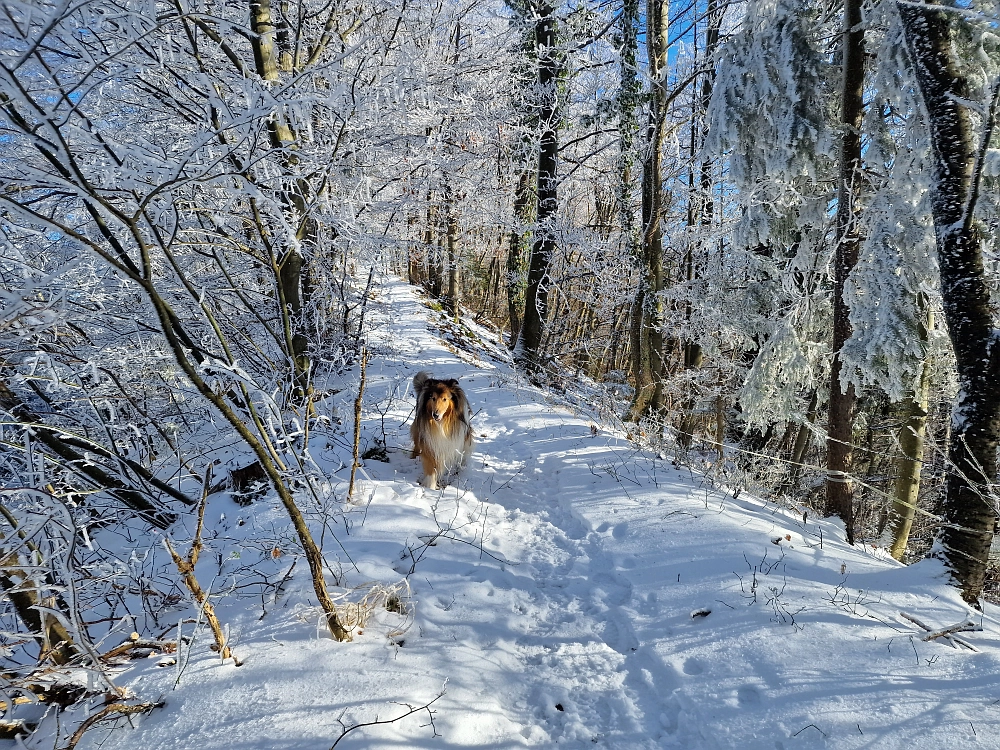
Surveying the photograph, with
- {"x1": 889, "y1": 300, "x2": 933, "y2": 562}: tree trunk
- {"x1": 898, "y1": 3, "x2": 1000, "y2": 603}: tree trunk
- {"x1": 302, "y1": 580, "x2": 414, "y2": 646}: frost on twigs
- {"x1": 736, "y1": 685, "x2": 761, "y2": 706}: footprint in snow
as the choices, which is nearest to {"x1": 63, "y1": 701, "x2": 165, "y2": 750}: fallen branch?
{"x1": 302, "y1": 580, "x2": 414, "y2": 646}: frost on twigs

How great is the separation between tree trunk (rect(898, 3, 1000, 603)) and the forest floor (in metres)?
0.33

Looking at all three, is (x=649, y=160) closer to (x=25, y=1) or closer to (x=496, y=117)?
(x=496, y=117)

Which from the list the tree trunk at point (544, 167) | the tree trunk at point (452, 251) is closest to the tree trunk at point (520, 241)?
the tree trunk at point (544, 167)

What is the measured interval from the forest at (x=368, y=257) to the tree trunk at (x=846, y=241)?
0.04 metres

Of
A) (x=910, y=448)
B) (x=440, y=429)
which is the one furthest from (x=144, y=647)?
(x=910, y=448)

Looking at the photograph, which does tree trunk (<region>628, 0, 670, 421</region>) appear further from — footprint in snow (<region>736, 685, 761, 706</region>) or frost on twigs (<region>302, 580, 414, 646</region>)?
frost on twigs (<region>302, 580, 414, 646</region>)

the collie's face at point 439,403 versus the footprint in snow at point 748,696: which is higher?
the collie's face at point 439,403

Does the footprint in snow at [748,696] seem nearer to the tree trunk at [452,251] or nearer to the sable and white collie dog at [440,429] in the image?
the sable and white collie dog at [440,429]

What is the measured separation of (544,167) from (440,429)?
299 inches

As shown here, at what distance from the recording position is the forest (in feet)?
6.74

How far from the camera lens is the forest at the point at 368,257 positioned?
205 centimetres

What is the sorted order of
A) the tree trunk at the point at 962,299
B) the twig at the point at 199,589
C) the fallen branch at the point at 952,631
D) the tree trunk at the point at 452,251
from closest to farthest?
the twig at the point at 199,589, the fallen branch at the point at 952,631, the tree trunk at the point at 962,299, the tree trunk at the point at 452,251

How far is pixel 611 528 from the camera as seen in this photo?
425 centimetres

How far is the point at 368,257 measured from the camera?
5012 mm
